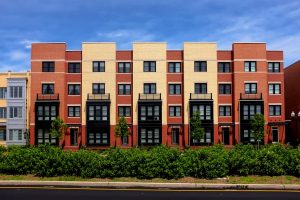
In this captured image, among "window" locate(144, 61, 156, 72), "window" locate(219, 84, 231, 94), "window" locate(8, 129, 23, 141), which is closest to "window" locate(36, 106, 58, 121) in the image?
"window" locate(8, 129, 23, 141)

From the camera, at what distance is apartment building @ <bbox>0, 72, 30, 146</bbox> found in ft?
178

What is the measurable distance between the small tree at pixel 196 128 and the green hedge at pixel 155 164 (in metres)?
32.3

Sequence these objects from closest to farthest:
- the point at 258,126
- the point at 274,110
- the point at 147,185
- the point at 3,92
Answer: the point at 147,185 < the point at 258,126 < the point at 274,110 < the point at 3,92

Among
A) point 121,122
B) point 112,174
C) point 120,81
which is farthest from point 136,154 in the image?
point 120,81

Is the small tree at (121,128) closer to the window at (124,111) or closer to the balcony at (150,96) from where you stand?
the window at (124,111)

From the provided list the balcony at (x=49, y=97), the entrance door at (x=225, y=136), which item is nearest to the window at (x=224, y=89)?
the entrance door at (x=225, y=136)

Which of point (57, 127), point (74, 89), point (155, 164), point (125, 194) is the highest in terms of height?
point (74, 89)

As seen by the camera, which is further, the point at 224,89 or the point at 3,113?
the point at 3,113

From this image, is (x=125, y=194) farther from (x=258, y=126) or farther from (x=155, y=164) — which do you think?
(x=258, y=126)

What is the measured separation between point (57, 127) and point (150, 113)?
1248 centimetres

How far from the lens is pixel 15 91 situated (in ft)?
182

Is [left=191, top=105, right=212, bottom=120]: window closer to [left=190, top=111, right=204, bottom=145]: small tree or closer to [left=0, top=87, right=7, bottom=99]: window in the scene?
[left=190, top=111, right=204, bottom=145]: small tree

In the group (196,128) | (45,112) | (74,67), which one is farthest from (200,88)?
(45,112)

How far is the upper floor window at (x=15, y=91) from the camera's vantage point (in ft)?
181
